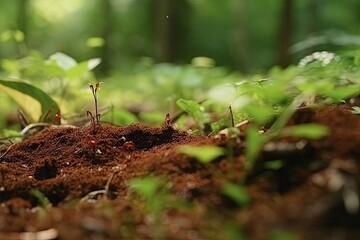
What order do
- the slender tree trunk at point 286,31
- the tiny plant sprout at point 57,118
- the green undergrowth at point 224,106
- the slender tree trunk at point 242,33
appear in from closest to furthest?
the green undergrowth at point 224,106 → the tiny plant sprout at point 57,118 → the slender tree trunk at point 286,31 → the slender tree trunk at point 242,33

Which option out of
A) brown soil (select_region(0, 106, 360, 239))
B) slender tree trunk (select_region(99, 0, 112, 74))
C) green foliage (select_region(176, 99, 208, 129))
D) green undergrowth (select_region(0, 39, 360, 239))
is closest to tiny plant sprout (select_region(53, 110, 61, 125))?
green undergrowth (select_region(0, 39, 360, 239))

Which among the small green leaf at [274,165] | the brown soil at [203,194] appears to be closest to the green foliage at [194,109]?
the brown soil at [203,194]

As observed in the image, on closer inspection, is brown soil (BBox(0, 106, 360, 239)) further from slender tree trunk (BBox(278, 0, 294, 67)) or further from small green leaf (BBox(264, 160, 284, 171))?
slender tree trunk (BBox(278, 0, 294, 67))

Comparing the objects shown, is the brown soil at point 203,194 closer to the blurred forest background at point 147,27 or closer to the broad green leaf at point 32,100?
the broad green leaf at point 32,100

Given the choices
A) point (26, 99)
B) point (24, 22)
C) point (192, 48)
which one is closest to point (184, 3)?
point (192, 48)

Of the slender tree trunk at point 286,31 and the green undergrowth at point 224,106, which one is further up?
the green undergrowth at point 224,106

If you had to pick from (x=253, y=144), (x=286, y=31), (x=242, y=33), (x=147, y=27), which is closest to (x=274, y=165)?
(x=253, y=144)

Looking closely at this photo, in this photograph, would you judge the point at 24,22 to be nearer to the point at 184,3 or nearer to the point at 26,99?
the point at 184,3
